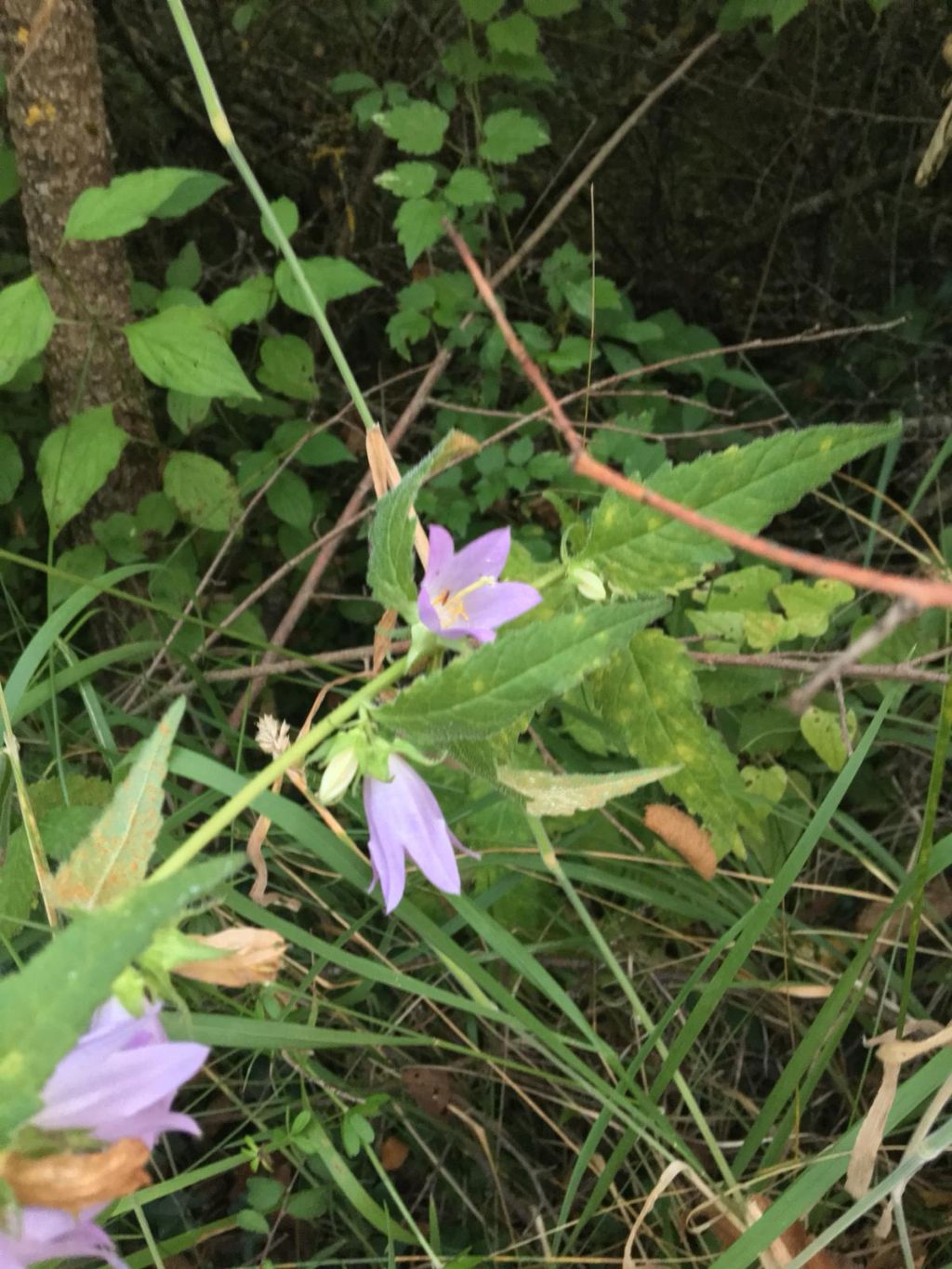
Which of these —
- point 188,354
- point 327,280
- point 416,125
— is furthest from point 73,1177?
point 416,125

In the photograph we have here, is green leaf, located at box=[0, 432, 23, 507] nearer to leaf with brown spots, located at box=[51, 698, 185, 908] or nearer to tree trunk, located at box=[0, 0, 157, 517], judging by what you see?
tree trunk, located at box=[0, 0, 157, 517]

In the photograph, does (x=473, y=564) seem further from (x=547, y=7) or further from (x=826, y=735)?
(x=547, y=7)

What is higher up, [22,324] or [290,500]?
[22,324]

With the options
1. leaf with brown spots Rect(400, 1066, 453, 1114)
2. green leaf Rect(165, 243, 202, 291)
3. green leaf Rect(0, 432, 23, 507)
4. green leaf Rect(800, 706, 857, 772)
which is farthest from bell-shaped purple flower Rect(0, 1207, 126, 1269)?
green leaf Rect(165, 243, 202, 291)

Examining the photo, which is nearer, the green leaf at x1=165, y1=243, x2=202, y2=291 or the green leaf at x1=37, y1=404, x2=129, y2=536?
the green leaf at x1=37, y1=404, x2=129, y2=536

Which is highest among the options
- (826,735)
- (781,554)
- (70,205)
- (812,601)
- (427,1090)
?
(70,205)

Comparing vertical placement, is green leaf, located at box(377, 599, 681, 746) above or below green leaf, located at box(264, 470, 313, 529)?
above

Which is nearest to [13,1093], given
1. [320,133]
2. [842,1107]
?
[842,1107]
